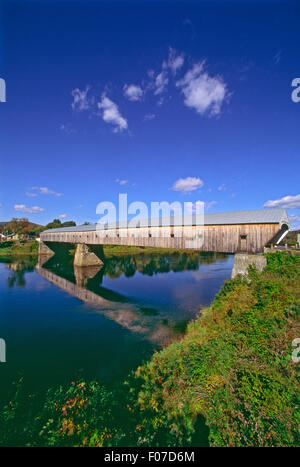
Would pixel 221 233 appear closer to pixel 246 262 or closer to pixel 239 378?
pixel 246 262

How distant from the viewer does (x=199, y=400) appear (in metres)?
4.89

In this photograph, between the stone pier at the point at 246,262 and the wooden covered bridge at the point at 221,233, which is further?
the wooden covered bridge at the point at 221,233

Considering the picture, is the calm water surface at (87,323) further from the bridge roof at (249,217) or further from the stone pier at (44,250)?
the stone pier at (44,250)

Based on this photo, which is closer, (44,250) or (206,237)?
(206,237)

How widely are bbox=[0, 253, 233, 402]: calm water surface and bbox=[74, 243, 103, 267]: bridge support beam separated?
8105mm

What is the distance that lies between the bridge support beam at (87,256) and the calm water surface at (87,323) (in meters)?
8.10

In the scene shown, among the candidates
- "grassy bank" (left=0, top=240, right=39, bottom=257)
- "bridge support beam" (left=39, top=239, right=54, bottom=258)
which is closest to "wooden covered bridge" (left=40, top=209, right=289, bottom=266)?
"bridge support beam" (left=39, top=239, right=54, bottom=258)

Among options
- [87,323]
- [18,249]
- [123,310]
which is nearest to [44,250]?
[18,249]

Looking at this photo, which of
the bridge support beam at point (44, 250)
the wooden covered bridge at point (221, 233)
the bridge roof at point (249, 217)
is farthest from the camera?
the bridge support beam at point (44, 250)

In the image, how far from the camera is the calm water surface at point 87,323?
7647 millimetres

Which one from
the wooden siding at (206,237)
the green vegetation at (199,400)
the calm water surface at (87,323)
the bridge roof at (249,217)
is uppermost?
the bridge roof at (249,217)

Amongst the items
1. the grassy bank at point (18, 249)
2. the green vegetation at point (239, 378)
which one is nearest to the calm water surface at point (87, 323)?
the green vegetation at point (239, 378)

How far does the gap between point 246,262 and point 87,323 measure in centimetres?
1206

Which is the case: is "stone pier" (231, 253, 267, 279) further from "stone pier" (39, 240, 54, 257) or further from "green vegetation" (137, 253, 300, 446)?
"stone pier" (39, 240, 54, 257)
